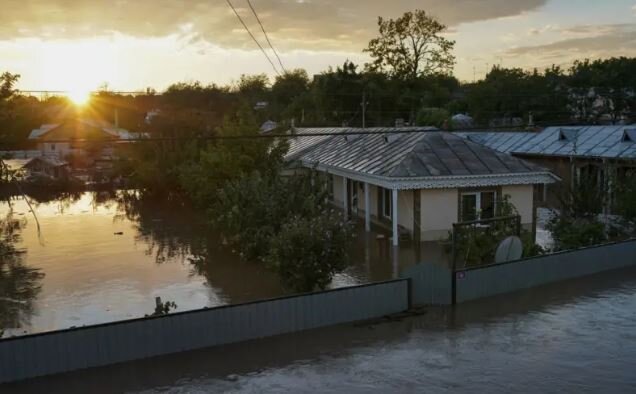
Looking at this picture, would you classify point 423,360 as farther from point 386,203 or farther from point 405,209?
point 386,203

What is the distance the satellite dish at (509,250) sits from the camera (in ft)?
56.4

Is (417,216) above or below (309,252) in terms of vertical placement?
below

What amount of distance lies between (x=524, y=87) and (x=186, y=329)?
55.4 meters

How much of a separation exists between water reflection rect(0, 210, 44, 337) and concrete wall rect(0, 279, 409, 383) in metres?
1.23

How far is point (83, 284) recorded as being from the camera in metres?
18.1

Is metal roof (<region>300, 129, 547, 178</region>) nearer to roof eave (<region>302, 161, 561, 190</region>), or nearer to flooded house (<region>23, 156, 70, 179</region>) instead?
roof eave (<region>302, 161, 561, 190</region>)

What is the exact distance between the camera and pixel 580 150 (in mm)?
32312

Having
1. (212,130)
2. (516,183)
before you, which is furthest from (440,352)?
(212,130)

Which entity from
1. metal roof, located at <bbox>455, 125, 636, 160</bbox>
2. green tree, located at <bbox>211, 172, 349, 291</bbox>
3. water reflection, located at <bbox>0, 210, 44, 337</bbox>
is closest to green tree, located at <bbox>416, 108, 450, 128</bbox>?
metal roof, located at <bbox>455, 125, 636, 160</bbox>

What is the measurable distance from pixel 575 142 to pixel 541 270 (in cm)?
1623

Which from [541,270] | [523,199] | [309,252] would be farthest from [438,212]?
[309,252]

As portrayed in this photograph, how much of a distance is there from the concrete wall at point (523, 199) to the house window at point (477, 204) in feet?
2.18

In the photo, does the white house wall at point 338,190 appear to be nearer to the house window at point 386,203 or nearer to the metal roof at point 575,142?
the house window at point 386,203

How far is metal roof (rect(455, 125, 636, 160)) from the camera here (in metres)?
30.4
